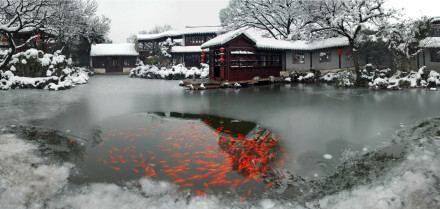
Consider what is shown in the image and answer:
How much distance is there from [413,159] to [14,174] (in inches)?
286

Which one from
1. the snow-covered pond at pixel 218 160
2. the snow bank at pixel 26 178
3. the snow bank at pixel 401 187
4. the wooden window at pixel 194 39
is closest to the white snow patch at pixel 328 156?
the snow-covered pond at pixel 218 160

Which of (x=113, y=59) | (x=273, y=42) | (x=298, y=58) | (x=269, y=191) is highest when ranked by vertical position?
(x=113, y=59)

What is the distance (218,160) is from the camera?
5848 millimetres

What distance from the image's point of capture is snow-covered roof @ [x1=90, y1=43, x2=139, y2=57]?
4762 centimetres

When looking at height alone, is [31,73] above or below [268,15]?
below

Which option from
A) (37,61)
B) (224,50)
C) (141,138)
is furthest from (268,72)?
(141,138)

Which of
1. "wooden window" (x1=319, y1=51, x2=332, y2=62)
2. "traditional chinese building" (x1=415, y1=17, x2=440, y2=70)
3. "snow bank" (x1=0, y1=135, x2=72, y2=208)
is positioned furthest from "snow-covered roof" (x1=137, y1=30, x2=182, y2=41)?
"snow bank" (x1=0, y1=135, x2=72, y2=208)

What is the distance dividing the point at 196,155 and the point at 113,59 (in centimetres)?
4703

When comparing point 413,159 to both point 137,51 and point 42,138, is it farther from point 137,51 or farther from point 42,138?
point 137,51

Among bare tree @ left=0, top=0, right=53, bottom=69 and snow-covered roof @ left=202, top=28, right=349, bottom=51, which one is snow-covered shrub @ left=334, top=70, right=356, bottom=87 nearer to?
snow-covered roof @ left=202, top=28, right=349, bottom=51

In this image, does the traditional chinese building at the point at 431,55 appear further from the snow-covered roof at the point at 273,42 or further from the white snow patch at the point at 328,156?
the white snow patch at the point at 328,156

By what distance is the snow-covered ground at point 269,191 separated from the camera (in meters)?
4.14

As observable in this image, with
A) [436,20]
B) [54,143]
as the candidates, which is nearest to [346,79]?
[436,20]

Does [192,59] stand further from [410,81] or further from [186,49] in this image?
[410,81]
